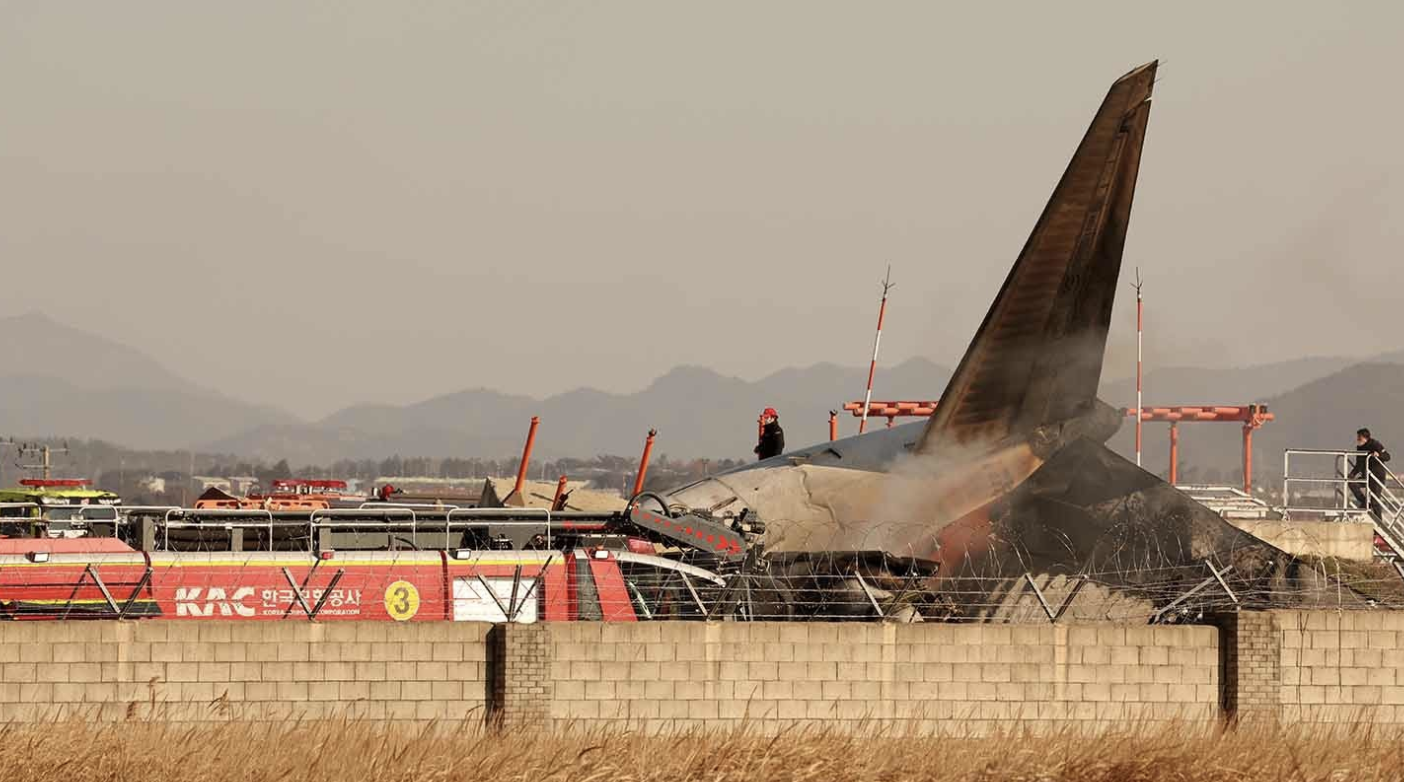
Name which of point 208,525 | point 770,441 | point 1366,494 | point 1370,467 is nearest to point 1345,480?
Answer: point 1366,494

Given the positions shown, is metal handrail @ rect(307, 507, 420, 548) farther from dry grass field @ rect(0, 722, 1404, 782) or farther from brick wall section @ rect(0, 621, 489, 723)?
dry grass field @ rect(0, 722, 1404, 782)

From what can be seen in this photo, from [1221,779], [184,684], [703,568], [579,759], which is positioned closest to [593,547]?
[703,568]

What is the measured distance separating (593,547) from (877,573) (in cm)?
→ 441

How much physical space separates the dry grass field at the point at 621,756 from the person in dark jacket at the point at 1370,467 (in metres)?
16.4

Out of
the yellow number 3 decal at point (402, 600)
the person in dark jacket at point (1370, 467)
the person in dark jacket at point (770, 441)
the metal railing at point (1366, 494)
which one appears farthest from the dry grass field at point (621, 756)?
the person in dark jacket at point (1370, 467)

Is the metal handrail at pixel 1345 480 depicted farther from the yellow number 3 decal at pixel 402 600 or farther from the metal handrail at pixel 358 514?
the yellow number 3 decal at pixel 402 600

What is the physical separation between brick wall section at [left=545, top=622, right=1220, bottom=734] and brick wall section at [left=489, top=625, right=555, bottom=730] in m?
0.16

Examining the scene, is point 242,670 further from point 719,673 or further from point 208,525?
point 208,525

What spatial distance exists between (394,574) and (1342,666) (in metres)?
13.6

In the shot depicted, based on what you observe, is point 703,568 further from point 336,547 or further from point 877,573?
point 336,547

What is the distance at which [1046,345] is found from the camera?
34.2 meters

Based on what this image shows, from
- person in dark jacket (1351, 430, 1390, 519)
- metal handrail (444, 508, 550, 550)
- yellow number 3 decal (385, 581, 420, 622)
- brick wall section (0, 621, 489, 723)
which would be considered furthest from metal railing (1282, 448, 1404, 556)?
brick wall section (0, 621, 489, 723)

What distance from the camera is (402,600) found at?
98.8 feet

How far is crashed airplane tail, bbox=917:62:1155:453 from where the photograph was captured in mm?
33375
